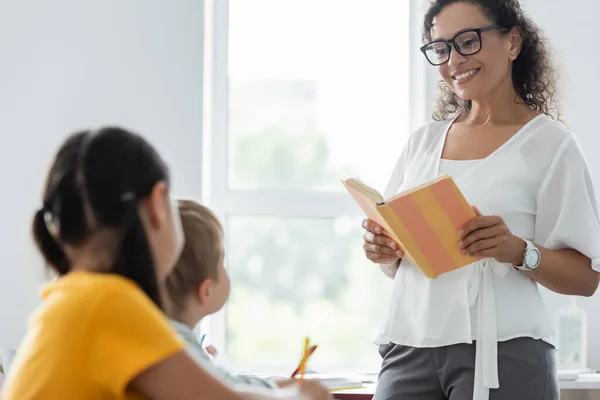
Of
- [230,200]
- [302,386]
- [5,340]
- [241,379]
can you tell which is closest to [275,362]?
[230,200]

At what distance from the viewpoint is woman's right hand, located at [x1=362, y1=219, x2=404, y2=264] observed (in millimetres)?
1866

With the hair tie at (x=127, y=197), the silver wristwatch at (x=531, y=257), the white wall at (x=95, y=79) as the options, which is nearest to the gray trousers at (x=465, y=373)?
the silver wristwatch at (x=531, y=257)

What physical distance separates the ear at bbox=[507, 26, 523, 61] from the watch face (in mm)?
501

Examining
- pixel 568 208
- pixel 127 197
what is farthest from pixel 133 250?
pixel 568 208

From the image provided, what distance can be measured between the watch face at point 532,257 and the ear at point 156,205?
2.81 feet

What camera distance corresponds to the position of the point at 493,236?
1.70 m

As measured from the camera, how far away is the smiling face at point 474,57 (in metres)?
1.91

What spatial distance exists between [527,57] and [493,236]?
54 centimetres

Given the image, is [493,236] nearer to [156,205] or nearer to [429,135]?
[429,135]

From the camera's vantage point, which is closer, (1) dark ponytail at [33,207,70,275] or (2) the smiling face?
(1) dark ponytail at [33,207,70,275]

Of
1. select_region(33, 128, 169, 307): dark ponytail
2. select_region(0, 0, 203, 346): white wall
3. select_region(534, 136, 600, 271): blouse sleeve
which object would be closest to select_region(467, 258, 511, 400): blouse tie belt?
select_region(534, 136, 600, 271): blouse sleeve

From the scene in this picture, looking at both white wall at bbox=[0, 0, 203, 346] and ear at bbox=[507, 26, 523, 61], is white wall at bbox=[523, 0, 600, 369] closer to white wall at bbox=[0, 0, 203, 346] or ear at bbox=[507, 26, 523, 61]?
ear at bbox=[507, 26, 523, 61]

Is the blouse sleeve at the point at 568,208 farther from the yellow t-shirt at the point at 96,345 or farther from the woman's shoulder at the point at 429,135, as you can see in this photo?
the yellow t-shirt at the point at 96,345

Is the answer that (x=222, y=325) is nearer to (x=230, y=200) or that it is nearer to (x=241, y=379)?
(x=230, y=200)
